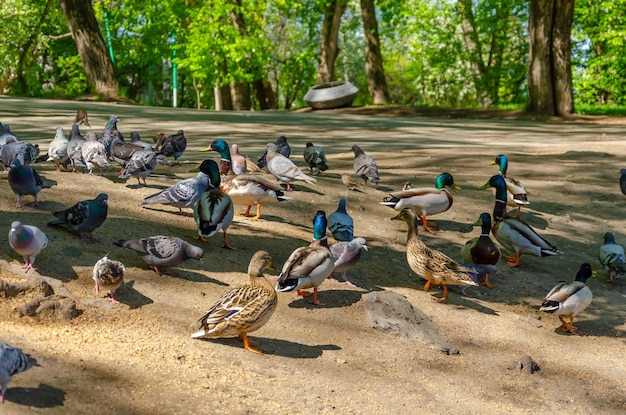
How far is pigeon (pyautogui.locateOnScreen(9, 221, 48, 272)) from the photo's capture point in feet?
23.2

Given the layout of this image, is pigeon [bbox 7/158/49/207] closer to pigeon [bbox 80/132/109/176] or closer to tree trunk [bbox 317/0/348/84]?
pigeon [bbox 80/132/109/176]

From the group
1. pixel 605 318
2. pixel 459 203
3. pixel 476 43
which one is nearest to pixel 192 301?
pixel 605 318

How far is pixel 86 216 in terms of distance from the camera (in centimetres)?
830

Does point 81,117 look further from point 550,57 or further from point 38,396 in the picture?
point 550,57

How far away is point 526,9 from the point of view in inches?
1684

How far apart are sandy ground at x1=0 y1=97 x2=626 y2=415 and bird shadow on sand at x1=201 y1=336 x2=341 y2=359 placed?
0.9 inches

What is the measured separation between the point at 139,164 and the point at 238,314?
476 centimetres

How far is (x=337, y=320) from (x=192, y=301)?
4.67 feet

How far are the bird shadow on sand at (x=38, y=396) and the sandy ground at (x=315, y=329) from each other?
1 centimetres

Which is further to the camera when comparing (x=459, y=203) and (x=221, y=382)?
(x=459, y=203)

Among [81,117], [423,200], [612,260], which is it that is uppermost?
[81,117]

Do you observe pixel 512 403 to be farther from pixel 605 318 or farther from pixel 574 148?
pixel 574 148

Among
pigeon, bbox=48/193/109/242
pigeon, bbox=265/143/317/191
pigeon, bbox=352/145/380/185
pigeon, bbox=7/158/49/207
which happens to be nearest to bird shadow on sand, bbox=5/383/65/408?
pigeon, bbox=48/193/109/242

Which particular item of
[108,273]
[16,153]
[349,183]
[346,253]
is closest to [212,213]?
[346,253]
